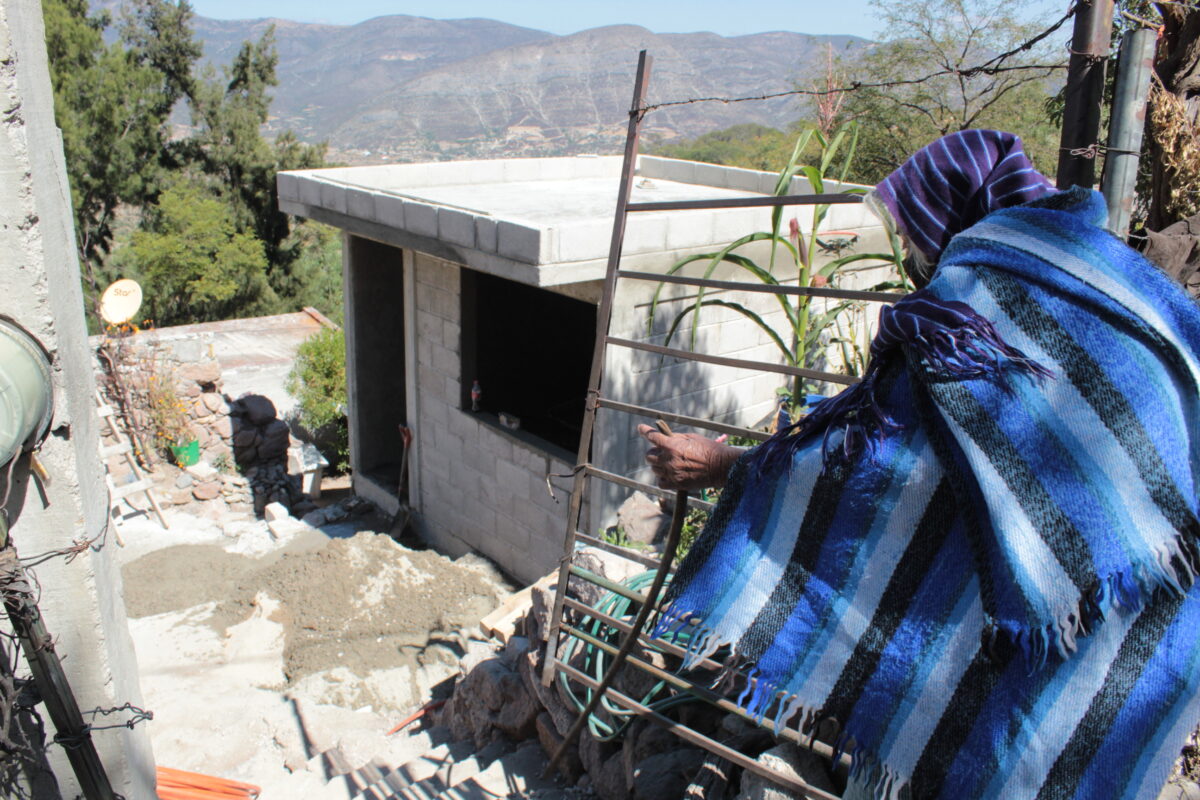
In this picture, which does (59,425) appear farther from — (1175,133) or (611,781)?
(1175,133)

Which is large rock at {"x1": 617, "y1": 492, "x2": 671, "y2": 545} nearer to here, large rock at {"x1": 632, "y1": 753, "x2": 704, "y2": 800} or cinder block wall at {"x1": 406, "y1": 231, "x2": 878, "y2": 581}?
cinder block wall at {"x1": 406, "y1": 231, "x2": 878, "y2": 581}

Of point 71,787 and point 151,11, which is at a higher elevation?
point 151,11

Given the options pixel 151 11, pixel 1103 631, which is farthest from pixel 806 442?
pixel 151 11

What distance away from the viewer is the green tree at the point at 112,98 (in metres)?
20.2

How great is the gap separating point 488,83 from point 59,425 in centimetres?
11283

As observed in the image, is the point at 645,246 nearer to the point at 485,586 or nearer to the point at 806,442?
the point at 485,586

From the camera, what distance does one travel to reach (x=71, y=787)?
258cm

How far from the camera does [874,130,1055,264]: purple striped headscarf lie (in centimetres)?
151

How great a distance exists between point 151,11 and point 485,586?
23762 millimetres

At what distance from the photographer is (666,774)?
2.78 meters

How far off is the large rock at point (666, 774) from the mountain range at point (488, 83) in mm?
48406

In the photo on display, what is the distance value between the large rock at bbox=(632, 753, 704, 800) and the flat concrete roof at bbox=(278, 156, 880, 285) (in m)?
3.36

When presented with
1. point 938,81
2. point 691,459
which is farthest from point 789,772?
point 938,81

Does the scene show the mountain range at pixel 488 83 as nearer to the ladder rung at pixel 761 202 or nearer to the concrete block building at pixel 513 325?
the concrete block building at pixel 513 325
